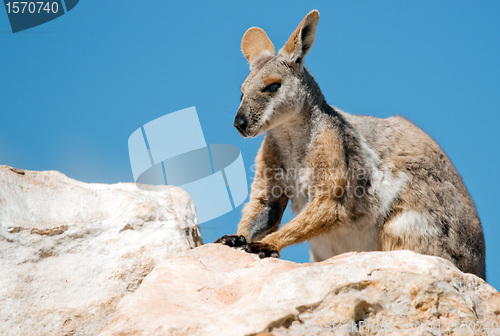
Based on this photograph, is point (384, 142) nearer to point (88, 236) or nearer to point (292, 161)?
point (292, 161)

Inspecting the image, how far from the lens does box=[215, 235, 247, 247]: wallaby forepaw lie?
6.98 metres

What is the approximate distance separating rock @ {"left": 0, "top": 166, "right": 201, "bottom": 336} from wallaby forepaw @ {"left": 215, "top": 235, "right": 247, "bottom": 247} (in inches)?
18.6

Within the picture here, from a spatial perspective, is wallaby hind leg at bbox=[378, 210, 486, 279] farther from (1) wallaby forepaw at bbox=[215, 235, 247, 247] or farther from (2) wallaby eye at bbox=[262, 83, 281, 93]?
(2) wallaby eye at bbox=[262, 83, 281, 93]

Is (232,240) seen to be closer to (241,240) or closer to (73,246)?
(241,240)

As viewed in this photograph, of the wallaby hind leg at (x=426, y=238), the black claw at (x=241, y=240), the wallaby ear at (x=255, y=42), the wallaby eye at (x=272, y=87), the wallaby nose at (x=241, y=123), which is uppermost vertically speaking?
the wallaby ear at (x=255, y=42)

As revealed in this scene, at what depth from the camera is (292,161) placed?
26.2 ft

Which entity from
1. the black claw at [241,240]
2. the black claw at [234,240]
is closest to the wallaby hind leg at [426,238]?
the black claw at [241,240]

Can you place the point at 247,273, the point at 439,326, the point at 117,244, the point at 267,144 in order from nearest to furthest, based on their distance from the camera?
the point at 439,326, the point at 247,273, the point at 117,244, the point at 267,144

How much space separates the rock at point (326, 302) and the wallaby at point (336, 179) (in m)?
2.22

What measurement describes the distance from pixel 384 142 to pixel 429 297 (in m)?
3.64

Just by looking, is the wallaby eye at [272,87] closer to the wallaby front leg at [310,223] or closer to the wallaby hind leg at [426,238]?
the wallaby front leg at [310,223]

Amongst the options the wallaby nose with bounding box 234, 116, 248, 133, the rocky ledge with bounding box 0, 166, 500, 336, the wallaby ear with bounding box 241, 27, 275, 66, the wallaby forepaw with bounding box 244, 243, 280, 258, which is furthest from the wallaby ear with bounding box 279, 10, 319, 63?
the wallaby forepaw with bounding box 244, 243, 280, 258

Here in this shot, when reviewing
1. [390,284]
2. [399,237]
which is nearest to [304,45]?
[399,237]

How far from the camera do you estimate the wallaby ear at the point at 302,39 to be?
7.96 meters
